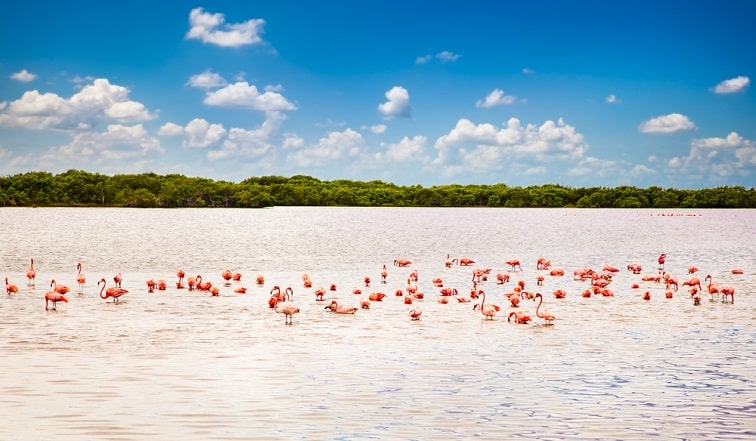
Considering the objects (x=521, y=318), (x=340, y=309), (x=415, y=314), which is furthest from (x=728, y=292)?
(x=340, y=309)

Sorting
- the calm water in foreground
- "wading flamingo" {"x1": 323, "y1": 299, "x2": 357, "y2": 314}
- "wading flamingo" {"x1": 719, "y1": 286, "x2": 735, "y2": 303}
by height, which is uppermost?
"wading flamingo" {"x1": 719, "y1": 286, "x2": 735, "y2": 303}

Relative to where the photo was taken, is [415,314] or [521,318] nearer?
[521,318]

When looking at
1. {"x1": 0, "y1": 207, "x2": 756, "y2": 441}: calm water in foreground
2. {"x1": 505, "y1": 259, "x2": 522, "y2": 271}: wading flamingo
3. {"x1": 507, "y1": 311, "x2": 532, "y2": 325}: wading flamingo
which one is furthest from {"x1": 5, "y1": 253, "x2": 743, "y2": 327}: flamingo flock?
{"x1": 505, "y1": 259, "x2": 522, "y2": 271}: wading flamingo

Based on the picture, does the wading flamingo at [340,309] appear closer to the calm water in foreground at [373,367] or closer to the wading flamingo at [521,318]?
the calm water in foreground at [373,367]

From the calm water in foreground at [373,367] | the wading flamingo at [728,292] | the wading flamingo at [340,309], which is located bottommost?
the calm water in foreground at [373,367]

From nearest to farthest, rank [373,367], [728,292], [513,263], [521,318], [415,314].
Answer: [373,367] < [521,318] < [415,314] < [728,292] < [513,263]

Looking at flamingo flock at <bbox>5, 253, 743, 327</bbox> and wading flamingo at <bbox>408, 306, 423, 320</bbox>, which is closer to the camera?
wading flamingo at <bbox>408, 306, 423, 320</bbox>

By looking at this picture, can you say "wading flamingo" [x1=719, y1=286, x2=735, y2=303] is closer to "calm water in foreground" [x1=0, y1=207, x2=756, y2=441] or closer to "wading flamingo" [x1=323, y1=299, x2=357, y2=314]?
"calm water in foreground" [x1=0, y1=207, x2=756, y2=441]

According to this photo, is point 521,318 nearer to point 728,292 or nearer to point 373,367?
point 373,367

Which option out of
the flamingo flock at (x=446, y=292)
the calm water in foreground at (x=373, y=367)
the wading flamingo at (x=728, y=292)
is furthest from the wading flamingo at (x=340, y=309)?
the wading flamingo at (x=728, y=292)

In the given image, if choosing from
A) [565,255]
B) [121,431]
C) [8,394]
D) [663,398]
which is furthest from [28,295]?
[565,255]

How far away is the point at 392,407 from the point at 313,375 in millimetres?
2589

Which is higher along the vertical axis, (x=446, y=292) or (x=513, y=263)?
(x=513, y=263)

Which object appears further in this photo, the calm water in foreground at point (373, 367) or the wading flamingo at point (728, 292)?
the wading flamingo at point (728, 292)
